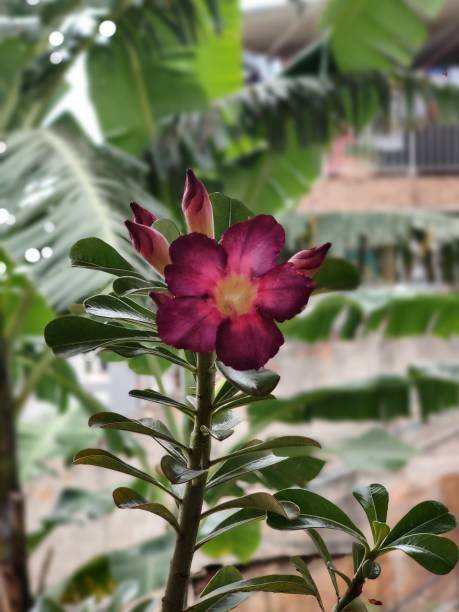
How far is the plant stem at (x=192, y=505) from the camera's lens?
23cm

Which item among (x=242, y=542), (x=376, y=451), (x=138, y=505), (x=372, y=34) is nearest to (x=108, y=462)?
(x=138, y=505)

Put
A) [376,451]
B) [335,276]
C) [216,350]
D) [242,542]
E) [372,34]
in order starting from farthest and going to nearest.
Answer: [372,34], [376,451], [242,542], [335,276], [216,350]

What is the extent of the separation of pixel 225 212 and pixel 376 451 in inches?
43.3

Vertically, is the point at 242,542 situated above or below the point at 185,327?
A: below

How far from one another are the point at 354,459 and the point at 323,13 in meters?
0.84

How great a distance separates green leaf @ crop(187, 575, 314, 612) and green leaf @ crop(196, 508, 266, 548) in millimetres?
16

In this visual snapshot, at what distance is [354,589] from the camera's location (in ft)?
0.80

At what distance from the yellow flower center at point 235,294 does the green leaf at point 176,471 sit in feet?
0.15

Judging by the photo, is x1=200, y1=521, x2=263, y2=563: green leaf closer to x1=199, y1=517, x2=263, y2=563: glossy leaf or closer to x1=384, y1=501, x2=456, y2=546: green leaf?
x1=199, y1=517, x2=263, y2=563: glossy leaf

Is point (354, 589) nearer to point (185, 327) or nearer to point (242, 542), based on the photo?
point (185, 327)

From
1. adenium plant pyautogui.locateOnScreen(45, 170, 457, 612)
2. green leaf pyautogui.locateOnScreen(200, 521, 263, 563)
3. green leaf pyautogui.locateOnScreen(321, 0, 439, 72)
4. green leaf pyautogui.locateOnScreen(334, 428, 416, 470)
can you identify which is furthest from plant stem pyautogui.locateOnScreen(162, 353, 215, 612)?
green leaf pyautogui.locateOnScreen(321, 0, 439, 72)

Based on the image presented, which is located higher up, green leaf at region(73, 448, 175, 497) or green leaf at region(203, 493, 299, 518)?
green leaf at region(73, 448, 175, 497)

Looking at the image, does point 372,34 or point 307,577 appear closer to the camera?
point 307,577

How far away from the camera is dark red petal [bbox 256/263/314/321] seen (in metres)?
0.21
